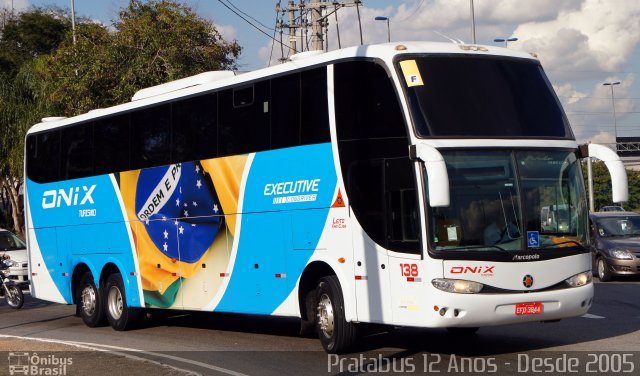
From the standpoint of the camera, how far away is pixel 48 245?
20.3 metres

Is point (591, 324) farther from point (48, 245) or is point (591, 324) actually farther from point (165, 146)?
point (48, 245)

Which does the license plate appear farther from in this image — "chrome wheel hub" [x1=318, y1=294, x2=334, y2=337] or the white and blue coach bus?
"chrome wheel hub" [x1=318, y1=294, x2=334, y2=337]

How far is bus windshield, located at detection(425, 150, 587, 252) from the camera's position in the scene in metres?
11.7

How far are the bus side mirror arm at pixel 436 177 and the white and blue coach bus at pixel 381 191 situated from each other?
0.07ft

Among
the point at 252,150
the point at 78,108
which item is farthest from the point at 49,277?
the point at 78,108

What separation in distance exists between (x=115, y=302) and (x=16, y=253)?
1066 cm

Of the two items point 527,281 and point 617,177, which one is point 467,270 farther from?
point 617,177

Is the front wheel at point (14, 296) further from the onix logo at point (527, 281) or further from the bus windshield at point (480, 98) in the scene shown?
the onix logo at point (527, 281)

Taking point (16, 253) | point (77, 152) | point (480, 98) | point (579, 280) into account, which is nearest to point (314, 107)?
point (480, 98)

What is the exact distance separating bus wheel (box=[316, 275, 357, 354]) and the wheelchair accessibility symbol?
2.49 metres

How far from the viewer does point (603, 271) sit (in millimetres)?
24125

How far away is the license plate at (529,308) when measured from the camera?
1180 cm

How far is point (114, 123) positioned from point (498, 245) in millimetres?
8995

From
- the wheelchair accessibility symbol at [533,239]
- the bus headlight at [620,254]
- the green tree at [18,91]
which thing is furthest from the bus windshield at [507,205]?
the green tree at [18,91]
